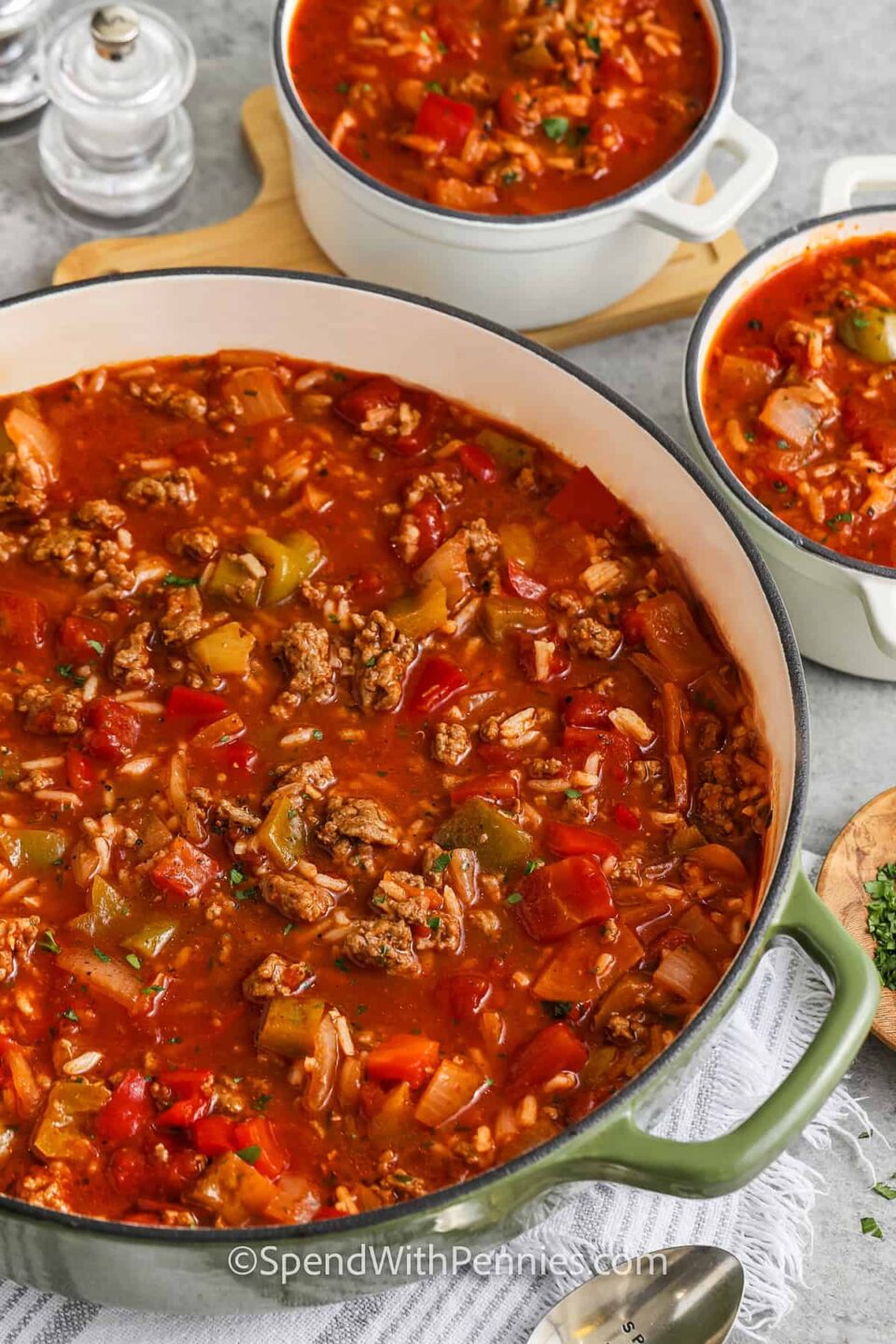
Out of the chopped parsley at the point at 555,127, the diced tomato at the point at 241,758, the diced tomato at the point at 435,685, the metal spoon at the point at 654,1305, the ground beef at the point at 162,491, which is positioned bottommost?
the metal spoon at the point at 654,1305

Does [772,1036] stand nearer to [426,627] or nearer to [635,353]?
[426,627]

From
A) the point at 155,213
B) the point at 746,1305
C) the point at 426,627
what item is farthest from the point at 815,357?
the point at 746,1305

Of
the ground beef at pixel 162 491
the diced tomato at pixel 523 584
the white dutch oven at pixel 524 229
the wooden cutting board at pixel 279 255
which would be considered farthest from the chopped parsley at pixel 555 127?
the ground beef at pixel 162 491

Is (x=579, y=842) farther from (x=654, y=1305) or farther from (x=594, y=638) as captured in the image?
(x=654, y=1305)

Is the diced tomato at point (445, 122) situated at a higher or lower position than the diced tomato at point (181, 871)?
higher

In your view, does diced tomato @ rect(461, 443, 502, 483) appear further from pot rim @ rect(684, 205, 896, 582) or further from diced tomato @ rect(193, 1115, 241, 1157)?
diced tomato @ rect(193, 1115, 241, 1157)

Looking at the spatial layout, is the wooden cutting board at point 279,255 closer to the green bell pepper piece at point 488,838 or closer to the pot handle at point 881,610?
the pot handle at point 881,610

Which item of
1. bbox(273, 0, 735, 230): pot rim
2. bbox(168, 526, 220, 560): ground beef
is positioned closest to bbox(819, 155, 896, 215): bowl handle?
bbox(273, 0, 735, 230): pot rim
